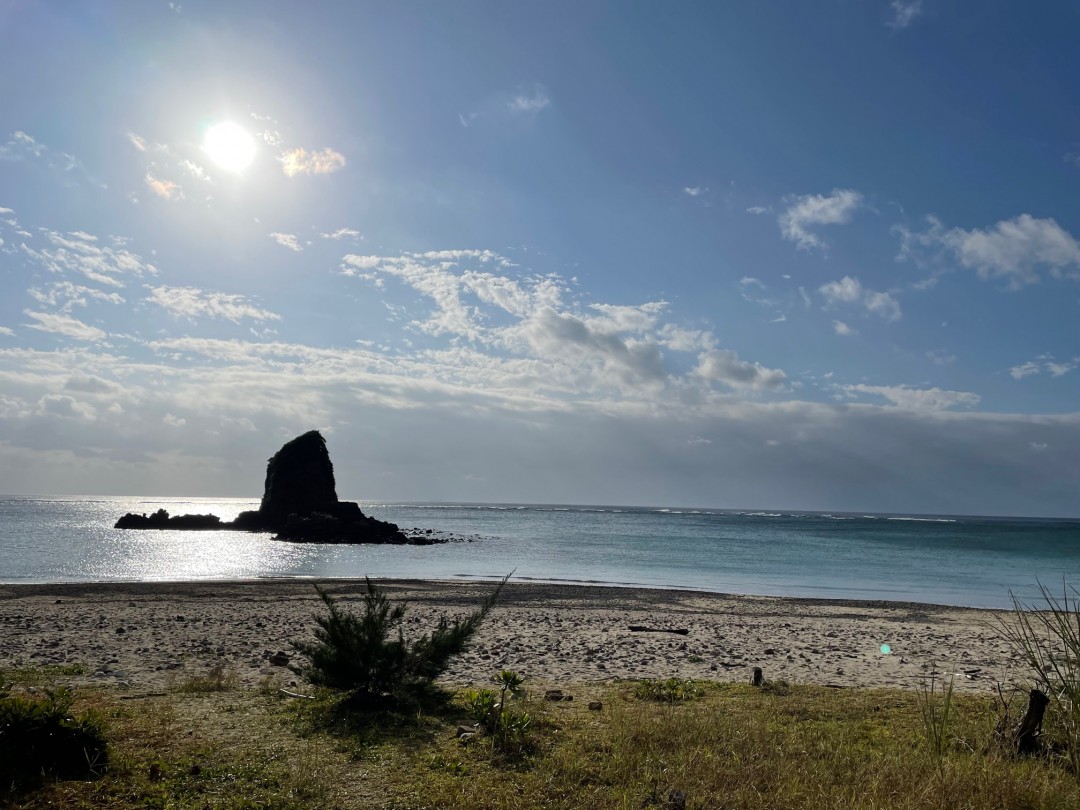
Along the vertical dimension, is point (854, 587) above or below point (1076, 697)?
below

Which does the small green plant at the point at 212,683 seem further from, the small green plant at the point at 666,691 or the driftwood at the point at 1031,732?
the driftwood at the point at 1031,732

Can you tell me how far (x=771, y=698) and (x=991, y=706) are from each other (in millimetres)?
2897

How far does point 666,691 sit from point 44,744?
26.0 feet

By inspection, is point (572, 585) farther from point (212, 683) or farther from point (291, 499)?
point (291, 499)

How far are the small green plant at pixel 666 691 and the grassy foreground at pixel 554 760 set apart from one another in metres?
0.56

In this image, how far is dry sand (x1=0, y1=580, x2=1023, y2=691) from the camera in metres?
13.2

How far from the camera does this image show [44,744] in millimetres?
6543

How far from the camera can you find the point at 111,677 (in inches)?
449

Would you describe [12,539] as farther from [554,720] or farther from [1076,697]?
[1076,697]

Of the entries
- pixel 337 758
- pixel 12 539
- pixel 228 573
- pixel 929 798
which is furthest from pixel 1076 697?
pixel 12 539

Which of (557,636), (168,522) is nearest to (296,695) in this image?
(557,636)

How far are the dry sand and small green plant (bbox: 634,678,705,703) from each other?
1.72 metres

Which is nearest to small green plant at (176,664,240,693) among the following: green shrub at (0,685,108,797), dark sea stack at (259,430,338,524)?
green shrub at (0,685,108,797)

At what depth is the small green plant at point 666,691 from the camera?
34.4 ft
